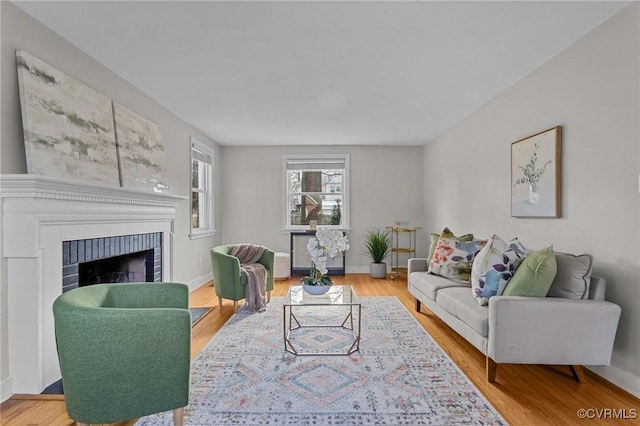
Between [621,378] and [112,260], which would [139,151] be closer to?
[112,260]

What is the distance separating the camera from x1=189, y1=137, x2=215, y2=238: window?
5324mm

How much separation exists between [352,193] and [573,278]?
4421 mm

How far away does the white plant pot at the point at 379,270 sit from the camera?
19.9 feet

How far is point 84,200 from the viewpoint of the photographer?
2.51 metres

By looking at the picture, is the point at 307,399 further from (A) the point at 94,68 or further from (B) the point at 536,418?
(A) the point at 94,68

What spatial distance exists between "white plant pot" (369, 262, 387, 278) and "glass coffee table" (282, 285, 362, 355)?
2208 millimetres

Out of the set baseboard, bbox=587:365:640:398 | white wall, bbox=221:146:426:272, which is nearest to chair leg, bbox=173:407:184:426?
baseboard, bbox=587:365:640:398

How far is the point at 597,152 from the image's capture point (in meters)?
2.46

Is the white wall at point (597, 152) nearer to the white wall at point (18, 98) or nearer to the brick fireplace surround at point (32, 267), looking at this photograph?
the brick fireplace surround at point (32, 267)

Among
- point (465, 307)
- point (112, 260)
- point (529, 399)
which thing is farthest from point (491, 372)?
point (112, 260)

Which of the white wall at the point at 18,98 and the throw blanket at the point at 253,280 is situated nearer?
the white wall at the point at 18,98

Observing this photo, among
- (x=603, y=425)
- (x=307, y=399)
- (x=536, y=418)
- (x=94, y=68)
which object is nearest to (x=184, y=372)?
(x=307, y=399)

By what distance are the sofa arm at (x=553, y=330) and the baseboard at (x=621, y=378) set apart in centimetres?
16

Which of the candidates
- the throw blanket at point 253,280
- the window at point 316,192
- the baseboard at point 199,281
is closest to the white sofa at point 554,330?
the throw blanket at point 253,280
